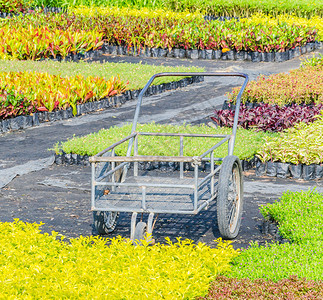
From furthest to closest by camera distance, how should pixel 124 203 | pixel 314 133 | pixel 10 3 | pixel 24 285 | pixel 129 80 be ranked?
1. pixel 10 3
2. pixel 129 80
3. pixel 314 133
4. pixel 124 203
5. pixel 24 285

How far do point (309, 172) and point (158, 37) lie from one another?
42.8 feet

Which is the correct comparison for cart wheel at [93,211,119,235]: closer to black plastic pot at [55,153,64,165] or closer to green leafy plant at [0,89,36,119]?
black plastic pot at [55,153,64,165]

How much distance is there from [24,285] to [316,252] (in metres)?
2.36

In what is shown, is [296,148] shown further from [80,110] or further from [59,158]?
[80,110]

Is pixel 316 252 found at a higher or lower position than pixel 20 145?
higher

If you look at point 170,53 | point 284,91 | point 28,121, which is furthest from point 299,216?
point 170,53

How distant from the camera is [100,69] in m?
16.4

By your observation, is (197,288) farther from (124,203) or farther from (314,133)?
(314,133)

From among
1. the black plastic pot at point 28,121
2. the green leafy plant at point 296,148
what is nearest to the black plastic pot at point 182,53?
the black plastic pot at point 28,121

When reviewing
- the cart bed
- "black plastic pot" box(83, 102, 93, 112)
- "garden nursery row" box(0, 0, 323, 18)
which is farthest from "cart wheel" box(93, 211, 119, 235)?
"garden nursery row" box(0, 0, 323, 18)

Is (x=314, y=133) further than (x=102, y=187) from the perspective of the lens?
Yes

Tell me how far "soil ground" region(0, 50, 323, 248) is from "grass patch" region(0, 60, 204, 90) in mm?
1699

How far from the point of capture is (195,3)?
1058 inches

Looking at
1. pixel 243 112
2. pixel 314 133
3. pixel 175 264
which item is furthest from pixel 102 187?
pixel 243 112
